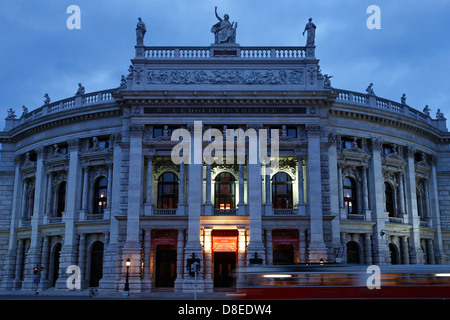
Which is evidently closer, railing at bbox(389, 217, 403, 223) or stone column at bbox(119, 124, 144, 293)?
stone column at bbox(119, 124, 144, 293)

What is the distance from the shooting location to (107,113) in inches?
1791

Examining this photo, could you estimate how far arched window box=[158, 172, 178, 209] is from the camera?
43625mm

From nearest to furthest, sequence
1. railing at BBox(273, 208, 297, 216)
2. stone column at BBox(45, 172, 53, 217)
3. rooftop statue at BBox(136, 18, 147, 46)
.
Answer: railing at BBox(273, 208, 297, 216) < rooftop statue at BBox(136, 18, 147, 46) < stone column at BBox(45, 172, 53, 217)

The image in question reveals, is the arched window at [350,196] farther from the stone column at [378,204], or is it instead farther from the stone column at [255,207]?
the stone column at [255,207]

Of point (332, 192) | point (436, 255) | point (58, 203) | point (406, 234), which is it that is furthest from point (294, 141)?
point (58, 203)

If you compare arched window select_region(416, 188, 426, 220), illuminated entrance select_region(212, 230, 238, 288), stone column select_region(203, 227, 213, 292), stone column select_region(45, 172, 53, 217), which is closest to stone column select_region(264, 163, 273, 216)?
illuminated entrance select_region(212, 230, 238, 288)

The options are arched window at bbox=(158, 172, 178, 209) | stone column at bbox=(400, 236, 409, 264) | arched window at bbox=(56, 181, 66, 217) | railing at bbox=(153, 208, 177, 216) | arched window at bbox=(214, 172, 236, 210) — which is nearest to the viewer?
railing at bbox=(153, 208, 177, 216)

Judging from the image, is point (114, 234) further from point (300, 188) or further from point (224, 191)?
point (300, 188)

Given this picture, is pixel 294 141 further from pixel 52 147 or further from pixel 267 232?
pixel 52 147

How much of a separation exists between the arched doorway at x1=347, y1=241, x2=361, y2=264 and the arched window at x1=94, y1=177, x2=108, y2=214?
23.2 meters

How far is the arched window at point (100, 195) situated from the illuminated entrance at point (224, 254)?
11686mm

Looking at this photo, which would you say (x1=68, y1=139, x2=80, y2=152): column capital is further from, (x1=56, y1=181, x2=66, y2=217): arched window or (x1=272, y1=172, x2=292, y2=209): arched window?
(x1=272, y1=172, x2=292, y2=209): arched window

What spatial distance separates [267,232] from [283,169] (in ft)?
21.2

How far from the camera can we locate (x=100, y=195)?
46.1 meters
